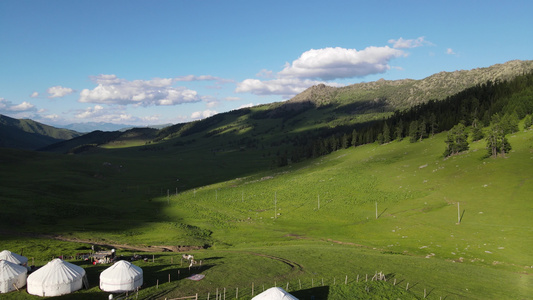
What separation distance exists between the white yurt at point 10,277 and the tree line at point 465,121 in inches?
4744

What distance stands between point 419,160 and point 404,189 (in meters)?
28.9

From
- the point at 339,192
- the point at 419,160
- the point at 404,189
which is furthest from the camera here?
the point at 419,160

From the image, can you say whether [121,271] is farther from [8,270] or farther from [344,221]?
[344,221]

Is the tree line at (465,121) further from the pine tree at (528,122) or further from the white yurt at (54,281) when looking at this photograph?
the white yurt at (54,281)

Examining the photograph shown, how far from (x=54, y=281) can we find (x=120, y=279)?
6272 millimetres

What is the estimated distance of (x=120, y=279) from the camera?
34.5m

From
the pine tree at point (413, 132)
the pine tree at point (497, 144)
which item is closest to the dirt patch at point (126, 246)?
the pine tree at point (497, 144)

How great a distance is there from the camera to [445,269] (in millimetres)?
48438

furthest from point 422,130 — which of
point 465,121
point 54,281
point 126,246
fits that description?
point 54,281

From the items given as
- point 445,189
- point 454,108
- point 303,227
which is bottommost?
point 303,227

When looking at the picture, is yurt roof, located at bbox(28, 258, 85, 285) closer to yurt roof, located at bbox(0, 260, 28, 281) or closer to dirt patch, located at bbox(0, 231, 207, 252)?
yurt roof, located at bbox(0, 260, 28, 281)

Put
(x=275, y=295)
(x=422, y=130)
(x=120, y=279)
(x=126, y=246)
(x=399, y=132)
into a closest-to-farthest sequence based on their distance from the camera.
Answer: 1. (x=275, y=295)
2. (x=120, y=279)
3. (x=126, y=246)
4. (x=422, y=130)
5. (x=399, y=132)

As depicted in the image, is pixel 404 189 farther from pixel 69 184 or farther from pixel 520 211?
pixel 69 184

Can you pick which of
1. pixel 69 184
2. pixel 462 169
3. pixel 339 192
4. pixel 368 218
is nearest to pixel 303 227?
pixel 368 218
